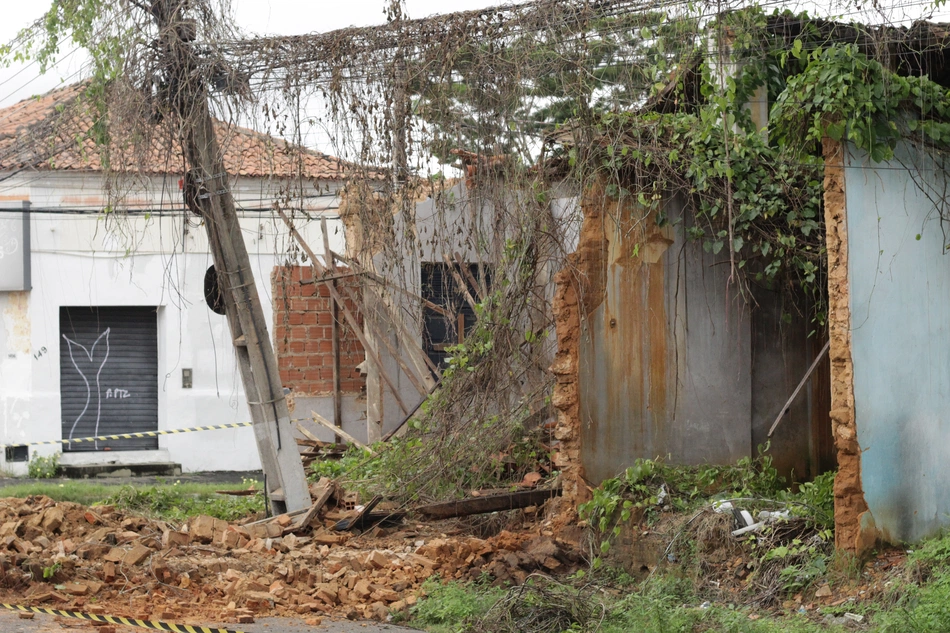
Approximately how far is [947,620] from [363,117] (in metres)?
5.74

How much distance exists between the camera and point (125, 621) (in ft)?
20.5

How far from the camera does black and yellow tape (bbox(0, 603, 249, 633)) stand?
6.01 m

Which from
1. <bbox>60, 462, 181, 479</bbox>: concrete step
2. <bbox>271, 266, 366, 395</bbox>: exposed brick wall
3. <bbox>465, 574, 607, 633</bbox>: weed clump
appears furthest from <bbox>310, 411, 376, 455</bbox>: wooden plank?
<bbox>465, 574, 607, 633</bbox>: weed clump

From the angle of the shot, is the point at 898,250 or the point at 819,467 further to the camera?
→ the point at 819,467

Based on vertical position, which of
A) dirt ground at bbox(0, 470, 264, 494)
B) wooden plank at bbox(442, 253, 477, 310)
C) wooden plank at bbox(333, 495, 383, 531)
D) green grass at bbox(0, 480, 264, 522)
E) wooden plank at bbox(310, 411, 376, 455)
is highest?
wooden plank at bbox(442, 253, 477, 310)

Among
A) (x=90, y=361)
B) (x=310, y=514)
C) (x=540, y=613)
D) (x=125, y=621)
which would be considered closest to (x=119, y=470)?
(x=90, y=361)

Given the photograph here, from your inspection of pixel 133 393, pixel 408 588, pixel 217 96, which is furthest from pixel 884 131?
pixel 133 393

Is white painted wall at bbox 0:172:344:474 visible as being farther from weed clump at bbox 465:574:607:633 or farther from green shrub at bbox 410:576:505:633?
weed clump at bbox 465:574:607:633

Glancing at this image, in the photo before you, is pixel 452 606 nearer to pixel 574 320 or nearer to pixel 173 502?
pixel 574 320

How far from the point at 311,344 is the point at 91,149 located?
4.87 m

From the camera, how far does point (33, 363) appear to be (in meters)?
15.6

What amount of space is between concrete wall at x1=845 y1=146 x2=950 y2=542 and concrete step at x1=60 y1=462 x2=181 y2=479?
40.8 ft

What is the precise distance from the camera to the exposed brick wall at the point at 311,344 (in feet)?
49.2

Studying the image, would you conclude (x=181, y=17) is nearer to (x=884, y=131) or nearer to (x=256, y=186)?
(x=884, y=131)
